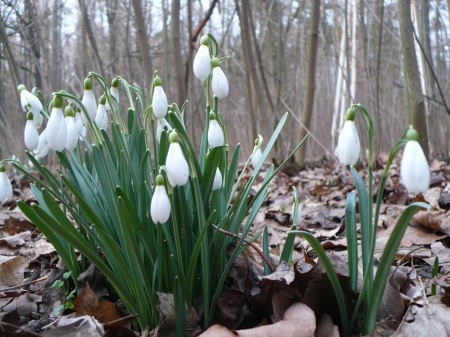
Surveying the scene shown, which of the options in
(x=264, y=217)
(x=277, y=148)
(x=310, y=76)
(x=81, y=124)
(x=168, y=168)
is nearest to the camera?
(x=168, y=168)

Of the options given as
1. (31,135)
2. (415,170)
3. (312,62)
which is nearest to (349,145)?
(415,170)

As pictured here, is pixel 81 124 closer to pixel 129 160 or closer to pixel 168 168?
pixel 129 160

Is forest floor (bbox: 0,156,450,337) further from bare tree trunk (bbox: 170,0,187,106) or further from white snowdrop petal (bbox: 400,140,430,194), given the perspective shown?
bare tree trunk (bbox: 170,0,187,106)

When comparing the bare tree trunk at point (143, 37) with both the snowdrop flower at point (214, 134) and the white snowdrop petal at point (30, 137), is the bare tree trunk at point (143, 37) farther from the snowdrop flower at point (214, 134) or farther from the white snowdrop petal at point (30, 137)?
the snowdrop flower at point (214, 134)

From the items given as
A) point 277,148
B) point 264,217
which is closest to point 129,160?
point 264,217

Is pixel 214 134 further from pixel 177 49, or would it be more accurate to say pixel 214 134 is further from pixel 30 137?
pixel 177 49

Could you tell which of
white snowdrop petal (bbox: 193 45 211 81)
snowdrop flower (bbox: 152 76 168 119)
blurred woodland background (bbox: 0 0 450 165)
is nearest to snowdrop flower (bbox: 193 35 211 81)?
white snowdrop petal (bbox: 193 45 211 81)
